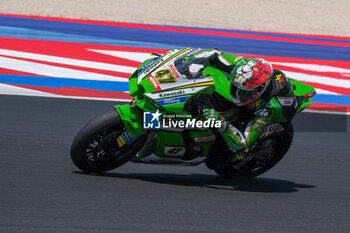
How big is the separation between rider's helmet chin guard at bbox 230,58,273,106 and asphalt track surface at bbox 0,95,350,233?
91 centimetres

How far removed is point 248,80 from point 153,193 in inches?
50.0

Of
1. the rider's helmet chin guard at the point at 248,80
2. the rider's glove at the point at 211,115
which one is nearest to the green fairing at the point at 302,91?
the rider's helmet chin guard at the point at 248,80

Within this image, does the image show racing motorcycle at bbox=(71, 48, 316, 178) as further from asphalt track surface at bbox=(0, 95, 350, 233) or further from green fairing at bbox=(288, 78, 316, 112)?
asphalt track surface at bbox=(0, 95, 350, 233)

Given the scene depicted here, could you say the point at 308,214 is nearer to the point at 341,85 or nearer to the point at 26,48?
the point at 341,85

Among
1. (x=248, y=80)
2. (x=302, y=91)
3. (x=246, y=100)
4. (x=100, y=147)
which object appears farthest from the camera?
(x=302, y=91)

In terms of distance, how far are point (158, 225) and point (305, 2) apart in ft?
43.4

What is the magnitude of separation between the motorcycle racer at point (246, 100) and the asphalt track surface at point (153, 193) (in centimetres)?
58

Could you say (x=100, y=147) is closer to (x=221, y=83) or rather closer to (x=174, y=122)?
(x=174, y=122)

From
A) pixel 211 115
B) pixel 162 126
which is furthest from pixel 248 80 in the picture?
pixel 162 126

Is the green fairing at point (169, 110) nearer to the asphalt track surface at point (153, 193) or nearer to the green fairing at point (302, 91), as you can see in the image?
the green fairing at point (302, 91)

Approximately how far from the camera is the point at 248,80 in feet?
16.2

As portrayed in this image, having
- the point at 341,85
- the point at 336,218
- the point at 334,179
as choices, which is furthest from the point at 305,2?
the point at 336,218

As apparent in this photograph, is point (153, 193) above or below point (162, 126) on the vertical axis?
below

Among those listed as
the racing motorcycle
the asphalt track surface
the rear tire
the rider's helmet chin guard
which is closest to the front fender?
the racing motorcycle
